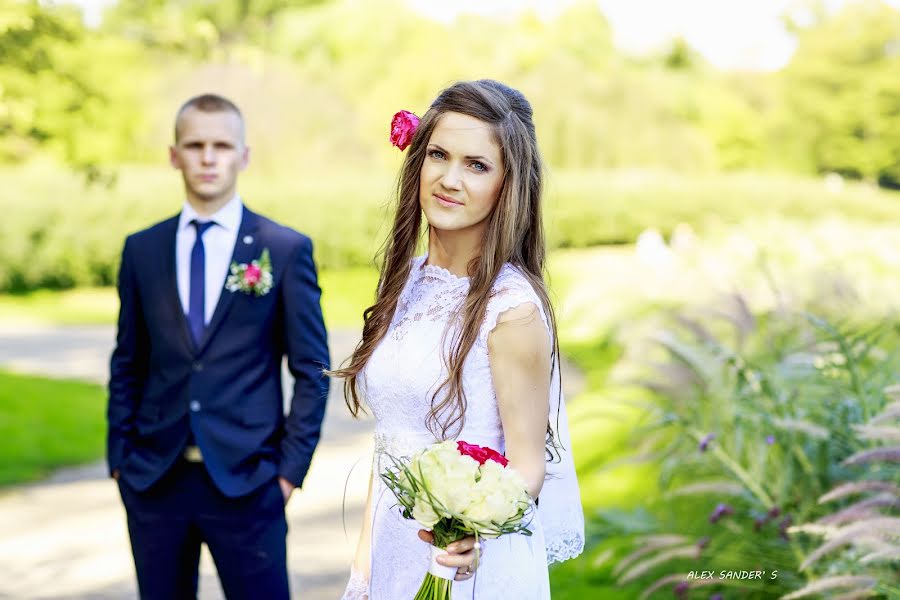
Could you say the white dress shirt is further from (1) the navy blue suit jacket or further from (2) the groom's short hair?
(2) the groom's short hair

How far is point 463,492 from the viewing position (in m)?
2.20

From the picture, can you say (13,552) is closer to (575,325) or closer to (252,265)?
(252,265)

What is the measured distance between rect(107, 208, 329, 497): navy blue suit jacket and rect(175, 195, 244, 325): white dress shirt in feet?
0.11

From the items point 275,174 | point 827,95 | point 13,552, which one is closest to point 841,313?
point 13,552

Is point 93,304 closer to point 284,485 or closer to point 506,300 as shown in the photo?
point 284,485

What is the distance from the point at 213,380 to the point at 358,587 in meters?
1.27

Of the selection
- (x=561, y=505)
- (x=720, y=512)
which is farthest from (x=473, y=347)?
(x=720, y=512)

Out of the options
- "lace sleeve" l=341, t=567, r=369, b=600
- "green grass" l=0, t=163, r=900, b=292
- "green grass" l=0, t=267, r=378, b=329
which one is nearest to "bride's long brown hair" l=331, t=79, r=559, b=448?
"lace sleeve" l=341, t=567, r=369, b=600

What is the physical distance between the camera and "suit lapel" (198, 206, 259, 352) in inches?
155

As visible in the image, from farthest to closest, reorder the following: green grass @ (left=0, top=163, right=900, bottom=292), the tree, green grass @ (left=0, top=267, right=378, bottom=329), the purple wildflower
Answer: the tree → green grass @ (left=0, top=163, right=900, bottom=292) → green grass @ (left=0, top=267, right=378, bottom=329) → the purple wildflower

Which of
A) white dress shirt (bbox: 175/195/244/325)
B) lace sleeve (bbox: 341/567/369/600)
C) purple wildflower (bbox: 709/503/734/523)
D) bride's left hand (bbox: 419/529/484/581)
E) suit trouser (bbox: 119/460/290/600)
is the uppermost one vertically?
white dress shirt (bbox: 175/195/244/325)

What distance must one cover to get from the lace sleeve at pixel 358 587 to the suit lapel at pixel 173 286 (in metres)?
1.34

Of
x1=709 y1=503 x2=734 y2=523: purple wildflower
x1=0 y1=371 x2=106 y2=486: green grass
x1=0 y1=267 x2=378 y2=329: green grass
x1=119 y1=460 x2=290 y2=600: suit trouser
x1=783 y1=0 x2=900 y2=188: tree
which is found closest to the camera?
x1=119 y1=460 x2=290 y2=600: suit trouser

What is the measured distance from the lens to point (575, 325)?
15453mm
